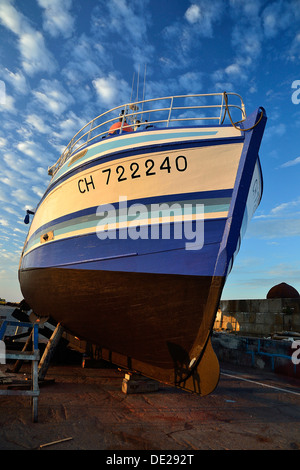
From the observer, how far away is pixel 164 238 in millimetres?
4488

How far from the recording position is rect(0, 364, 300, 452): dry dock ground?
3135mm

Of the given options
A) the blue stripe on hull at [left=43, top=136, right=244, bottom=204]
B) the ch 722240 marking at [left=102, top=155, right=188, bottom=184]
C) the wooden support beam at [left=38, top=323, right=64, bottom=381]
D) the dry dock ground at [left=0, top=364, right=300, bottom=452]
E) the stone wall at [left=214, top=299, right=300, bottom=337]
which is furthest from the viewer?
the stone wall at [left=214, top=299, right=300, bottom=337]

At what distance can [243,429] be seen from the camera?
381cm

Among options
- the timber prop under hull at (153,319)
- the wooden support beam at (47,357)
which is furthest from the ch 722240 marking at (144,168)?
the wooden support beam at (47,357)

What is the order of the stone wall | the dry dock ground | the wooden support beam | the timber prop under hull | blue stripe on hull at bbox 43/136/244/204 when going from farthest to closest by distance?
the stone wall
the wooden support beam
blue stripe on hull at bbox 43/136/244/204
the timber prop under hull
the dry dock ground

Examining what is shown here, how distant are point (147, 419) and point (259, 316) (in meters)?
10.9

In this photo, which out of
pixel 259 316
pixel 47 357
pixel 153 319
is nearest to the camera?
pixel 153 319

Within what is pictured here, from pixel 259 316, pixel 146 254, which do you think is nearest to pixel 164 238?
pixel 146 254

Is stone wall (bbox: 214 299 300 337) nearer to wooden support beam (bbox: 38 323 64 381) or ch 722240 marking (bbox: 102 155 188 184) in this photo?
wooden support beam (bbox: 38 323 64 381)

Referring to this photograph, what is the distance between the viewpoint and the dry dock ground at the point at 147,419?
3.13 metres

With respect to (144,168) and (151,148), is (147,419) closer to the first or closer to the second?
(144,168)

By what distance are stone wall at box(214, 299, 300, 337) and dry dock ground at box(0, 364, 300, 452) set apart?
6383mm

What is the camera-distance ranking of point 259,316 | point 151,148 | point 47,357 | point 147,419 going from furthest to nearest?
point 259,316
point 47,357
point 151,148
point 147,419

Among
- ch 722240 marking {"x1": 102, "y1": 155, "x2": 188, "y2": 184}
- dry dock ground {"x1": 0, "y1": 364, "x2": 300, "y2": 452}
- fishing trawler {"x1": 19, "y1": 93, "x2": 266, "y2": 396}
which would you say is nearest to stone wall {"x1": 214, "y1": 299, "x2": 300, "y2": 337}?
dry dock ground {"x1": 0, "y1": 364, "x2": 300, "y2": 452}
